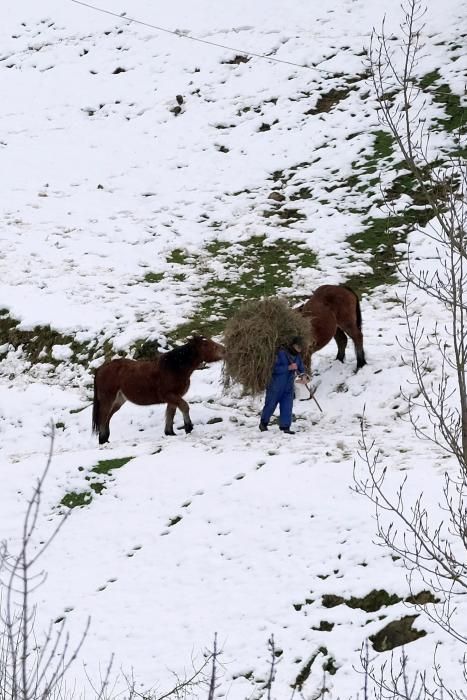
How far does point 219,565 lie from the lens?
7.77 meters

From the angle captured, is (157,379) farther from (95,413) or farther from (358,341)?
(358,341)

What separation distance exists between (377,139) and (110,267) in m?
8.23

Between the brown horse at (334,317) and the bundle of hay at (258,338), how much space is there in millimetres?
729

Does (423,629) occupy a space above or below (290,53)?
below

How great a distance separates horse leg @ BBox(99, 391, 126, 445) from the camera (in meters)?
11.7

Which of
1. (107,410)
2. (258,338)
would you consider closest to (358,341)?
(258,338)

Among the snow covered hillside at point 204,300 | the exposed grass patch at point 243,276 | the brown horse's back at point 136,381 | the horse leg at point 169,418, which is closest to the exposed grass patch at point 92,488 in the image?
the snow covered hillside at point 204,300

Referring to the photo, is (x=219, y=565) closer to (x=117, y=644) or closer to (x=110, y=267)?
(x=117, y=644)

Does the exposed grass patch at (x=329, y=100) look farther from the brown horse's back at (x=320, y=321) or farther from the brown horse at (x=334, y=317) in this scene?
the brown horse's back at (x=320, y=321)

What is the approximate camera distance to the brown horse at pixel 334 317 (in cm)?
1201

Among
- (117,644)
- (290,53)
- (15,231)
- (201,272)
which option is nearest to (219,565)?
(117,644)

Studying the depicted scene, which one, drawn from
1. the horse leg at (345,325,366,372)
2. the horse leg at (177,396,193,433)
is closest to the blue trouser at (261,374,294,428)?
the horse leg at (177,396,193,433)

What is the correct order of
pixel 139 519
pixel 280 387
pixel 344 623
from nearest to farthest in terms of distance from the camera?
pixel 344 623 → pixel 139 519 → pixel 280 387

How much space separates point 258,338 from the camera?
425 inches
